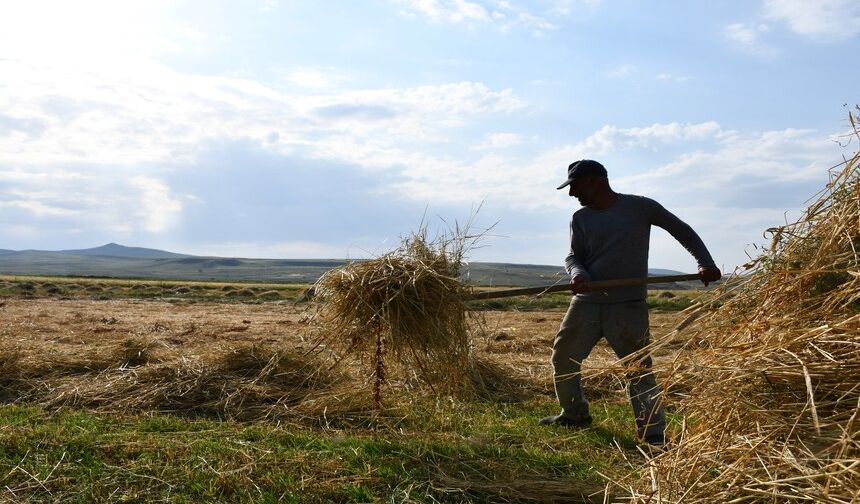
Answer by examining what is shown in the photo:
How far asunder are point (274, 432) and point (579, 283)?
2.29m

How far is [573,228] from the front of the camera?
555 cm

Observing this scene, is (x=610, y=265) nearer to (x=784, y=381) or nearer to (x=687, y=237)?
(x=687, y=237)

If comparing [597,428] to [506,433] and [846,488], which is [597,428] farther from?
[846,488]

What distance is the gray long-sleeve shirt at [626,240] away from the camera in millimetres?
5246

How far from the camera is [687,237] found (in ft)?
17.3

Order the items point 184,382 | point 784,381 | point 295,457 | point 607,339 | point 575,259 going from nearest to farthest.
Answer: point 784,381 → point 295,457 → point 607,339 → point 575,259 → point 184,382

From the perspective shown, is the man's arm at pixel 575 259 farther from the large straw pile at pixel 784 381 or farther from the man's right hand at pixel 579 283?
the large straw pile at pixel 784 381

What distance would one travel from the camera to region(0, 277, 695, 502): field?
Answer: 398 centimetres

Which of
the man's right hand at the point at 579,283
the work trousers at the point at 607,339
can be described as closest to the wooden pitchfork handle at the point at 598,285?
the man's right hand at the point at 579,283

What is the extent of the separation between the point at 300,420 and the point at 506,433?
4.99ft

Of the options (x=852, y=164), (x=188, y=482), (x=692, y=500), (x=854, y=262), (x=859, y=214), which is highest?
(x=852, y=164)

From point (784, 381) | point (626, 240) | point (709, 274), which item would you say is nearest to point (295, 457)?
point (626, 240)

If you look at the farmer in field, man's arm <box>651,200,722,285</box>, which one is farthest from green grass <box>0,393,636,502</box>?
man's arm <box>651,200,722,285</box>

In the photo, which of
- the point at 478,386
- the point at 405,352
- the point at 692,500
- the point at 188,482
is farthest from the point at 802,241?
the point at 478,386
